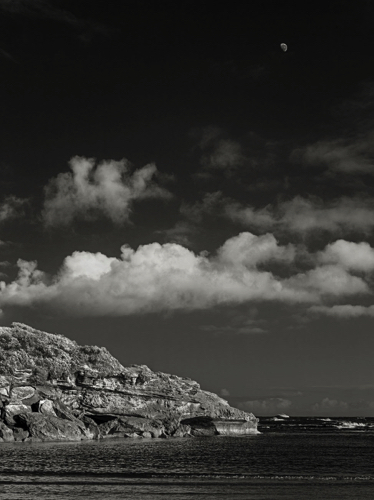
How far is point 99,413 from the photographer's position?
163 m

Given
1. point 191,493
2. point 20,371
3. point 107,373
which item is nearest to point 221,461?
point 191,493

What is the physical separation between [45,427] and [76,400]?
109ft

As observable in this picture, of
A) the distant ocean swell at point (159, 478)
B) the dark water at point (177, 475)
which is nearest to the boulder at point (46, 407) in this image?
the dark water at point (177, 475)

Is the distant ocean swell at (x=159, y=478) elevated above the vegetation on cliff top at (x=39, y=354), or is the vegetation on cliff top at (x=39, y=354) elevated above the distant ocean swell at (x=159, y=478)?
the vegetation on cliff top at (x=39, y=354)

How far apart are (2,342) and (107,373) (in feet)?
113

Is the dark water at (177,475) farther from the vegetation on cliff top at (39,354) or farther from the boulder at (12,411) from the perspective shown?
the vegetation on cliff top at (39,354)

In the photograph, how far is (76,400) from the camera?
6348 inches

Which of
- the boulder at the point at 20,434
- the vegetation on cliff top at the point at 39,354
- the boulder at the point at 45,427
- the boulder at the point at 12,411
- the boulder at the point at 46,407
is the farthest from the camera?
the vegetation on cliff top at the point at 39,354

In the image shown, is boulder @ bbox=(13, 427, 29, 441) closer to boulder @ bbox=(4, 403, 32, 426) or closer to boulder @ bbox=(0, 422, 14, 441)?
boulder @ bbox=(0, 422, 14, 441)

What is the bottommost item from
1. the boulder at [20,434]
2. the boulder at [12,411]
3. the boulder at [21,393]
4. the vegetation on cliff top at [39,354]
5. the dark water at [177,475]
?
the dark water at [177,475]

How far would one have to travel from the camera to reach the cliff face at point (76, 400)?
13000 cm

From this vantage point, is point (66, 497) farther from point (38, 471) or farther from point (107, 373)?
point (107, 373)

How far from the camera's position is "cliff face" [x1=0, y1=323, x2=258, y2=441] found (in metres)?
130

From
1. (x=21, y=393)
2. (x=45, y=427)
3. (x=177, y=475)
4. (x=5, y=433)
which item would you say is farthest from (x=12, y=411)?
(x=177, y=475)
